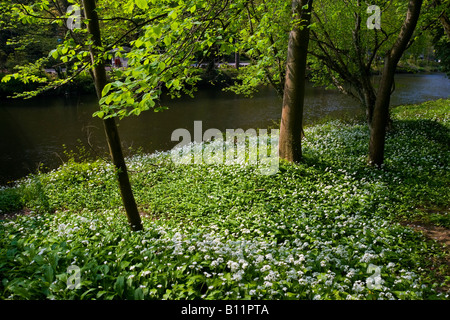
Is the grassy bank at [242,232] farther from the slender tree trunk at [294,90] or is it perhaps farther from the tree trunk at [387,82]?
the slender tree trunk at [294,90]

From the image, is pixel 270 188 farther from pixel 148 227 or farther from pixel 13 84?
pixel 13 84

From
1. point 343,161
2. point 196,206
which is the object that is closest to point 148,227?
point 196,206

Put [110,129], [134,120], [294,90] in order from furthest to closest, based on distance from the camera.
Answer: [134,120] < [294,90] < [110,129]

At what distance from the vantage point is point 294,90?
909 centimetres

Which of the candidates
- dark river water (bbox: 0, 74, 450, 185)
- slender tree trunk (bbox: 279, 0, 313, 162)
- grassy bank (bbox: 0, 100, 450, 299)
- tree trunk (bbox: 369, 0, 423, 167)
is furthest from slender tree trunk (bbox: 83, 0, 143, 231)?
dark river water (bbox: 0, 74, 450, 185)

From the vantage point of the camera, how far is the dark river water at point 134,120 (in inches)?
727

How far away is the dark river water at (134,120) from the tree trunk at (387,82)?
7050 millimetres

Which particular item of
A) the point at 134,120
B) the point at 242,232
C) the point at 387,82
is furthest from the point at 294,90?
the point at 134,120

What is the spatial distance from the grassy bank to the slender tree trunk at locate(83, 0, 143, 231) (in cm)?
39

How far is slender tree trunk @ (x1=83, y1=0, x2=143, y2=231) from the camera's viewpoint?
4812 mm

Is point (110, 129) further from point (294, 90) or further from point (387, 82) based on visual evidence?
point (387, 82)

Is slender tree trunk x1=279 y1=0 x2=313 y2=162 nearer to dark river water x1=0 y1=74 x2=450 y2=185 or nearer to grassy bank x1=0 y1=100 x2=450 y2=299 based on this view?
grassy bank x1=0 y1=100 x2=450 y2=299

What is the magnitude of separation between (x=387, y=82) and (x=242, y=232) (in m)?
6.37
